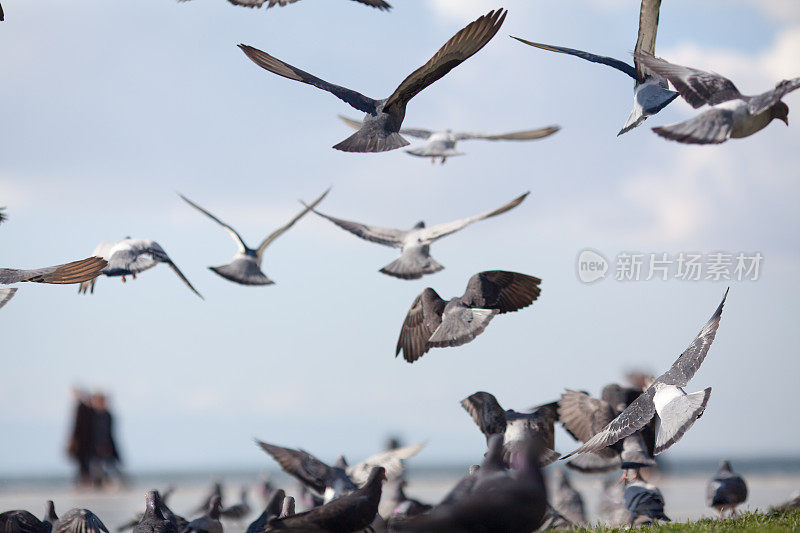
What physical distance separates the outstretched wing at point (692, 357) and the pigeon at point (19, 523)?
20.2 feet

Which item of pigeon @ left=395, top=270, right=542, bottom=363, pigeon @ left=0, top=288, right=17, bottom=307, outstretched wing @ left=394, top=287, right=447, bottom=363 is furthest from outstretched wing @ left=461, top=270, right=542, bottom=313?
pigeon @ left=0, top=288, right=17, bottom=307

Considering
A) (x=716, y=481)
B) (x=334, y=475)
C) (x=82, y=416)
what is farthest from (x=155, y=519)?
(x=82, y=416)

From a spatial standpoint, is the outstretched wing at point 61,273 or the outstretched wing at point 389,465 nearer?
the outstretched wing at point 61,273

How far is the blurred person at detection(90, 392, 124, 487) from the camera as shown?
2538 cm

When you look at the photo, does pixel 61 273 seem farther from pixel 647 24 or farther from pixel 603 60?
pixel 647 24

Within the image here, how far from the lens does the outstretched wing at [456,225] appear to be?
379 inches

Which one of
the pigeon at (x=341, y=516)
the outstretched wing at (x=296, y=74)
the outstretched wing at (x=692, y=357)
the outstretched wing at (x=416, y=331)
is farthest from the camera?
the outstretched wing at (x=416, y=331)

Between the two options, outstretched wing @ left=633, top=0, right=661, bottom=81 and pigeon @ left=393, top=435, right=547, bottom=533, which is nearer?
pigeon @ left=393, top=435, right=547, bottom=533

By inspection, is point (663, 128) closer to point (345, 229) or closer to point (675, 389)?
point (675, 389)

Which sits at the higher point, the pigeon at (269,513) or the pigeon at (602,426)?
the pigeon at (602,426)

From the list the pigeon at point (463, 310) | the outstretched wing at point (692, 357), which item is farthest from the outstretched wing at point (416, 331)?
the outstretched wing at point (692, 357)

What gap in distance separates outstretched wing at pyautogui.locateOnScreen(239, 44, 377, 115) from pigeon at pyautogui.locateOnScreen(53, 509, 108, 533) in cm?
472

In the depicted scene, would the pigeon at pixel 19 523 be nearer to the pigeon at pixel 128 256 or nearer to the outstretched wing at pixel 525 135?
the pigeon at pixel 128 256

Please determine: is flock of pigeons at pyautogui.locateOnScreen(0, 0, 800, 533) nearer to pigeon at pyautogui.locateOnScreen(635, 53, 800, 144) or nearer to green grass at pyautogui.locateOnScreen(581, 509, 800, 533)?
pigeon at pyautogui.locateOnScreen(635, 53, 800, 144)
